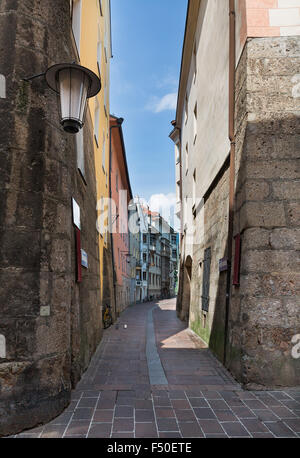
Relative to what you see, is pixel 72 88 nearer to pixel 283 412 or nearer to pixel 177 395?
pixel 177 395

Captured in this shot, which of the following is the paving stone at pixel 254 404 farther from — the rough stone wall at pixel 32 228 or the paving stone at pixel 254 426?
the rough stone wall at pixel 32 228

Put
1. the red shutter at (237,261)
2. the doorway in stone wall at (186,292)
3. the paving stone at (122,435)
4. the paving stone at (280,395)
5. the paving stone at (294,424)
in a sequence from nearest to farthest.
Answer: the paving stone at (122,435) → the paving stone at (294,424) → the paving stone at (280,395) → the red shutter at (237,261) → the doorway in stone wall at (186,292)

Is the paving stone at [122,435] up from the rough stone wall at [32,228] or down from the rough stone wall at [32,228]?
down

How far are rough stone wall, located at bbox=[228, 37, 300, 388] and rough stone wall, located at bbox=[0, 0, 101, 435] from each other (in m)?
2.60

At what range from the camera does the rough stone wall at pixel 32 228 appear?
3.61 metres

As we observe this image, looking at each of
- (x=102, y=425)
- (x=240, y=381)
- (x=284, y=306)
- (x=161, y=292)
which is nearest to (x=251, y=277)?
(x=284, y=306)

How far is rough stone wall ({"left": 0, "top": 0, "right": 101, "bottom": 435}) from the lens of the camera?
3609 mm

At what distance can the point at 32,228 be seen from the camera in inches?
151

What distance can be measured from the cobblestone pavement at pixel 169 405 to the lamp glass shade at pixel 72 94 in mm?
3061

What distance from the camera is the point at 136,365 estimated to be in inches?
255

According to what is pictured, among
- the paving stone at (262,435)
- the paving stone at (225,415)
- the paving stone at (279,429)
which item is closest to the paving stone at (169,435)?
the paving stone at (225,415)

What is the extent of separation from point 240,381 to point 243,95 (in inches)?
174

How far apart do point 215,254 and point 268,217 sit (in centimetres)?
293

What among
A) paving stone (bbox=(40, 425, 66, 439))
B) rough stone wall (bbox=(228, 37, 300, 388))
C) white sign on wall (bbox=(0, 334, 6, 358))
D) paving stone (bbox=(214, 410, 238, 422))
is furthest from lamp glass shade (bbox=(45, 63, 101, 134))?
paving stone (bbox=(214, 410, 238, 422))
